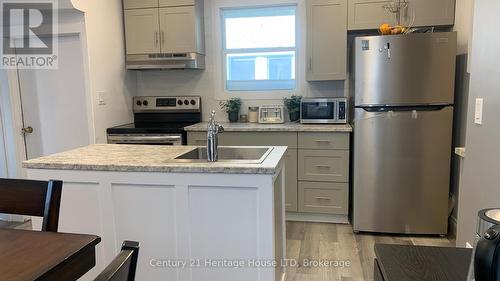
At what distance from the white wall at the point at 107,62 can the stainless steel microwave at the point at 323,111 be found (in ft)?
6.44

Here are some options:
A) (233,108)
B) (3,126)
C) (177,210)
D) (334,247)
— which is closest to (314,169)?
(334,247)

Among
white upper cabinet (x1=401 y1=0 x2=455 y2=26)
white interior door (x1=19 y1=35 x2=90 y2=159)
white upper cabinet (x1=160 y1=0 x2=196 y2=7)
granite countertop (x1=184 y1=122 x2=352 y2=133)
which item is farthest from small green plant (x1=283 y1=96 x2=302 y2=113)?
white interior door (x1=19 y1=35 x2=90 y2=159)

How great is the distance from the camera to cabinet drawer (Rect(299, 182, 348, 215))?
3.44 m

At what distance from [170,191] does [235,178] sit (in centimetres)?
36

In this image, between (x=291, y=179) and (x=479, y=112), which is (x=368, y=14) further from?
(x=479, y=112)

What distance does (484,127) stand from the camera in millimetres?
1610

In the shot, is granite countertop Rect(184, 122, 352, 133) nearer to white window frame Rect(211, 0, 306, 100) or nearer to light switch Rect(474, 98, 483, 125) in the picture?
white window frame Rect(211, 0, 306, 100)

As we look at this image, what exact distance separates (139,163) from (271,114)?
2.17m

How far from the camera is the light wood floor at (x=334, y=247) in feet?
8.41

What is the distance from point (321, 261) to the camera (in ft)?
9.07

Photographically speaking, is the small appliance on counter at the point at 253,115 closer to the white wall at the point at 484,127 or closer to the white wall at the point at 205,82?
the white wall at the point at 205,82

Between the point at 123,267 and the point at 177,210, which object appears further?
the point at 177,210

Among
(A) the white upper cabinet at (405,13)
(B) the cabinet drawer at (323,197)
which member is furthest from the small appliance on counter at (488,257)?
(A) the white upper cabinet at (405,13)

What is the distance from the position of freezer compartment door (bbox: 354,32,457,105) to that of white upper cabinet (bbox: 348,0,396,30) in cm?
44
